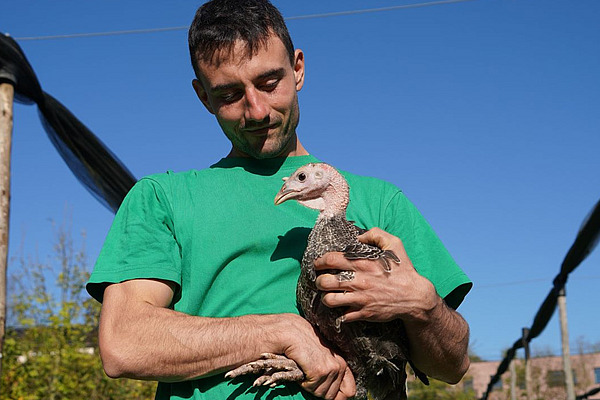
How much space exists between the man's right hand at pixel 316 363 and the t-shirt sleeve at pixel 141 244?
0.43 metres

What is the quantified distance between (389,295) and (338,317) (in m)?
0.19

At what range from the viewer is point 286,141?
2.50 metres

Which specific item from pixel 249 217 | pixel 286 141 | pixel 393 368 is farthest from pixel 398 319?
pixel 286 141

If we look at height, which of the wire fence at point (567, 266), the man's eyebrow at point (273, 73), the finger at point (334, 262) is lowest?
the wire fence at point (567, 266)

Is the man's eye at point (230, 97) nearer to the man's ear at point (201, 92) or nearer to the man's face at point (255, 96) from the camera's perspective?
the man's face at point (255, 96)

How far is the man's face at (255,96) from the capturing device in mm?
2336

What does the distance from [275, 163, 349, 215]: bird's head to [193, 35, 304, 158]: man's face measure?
0.60 ft

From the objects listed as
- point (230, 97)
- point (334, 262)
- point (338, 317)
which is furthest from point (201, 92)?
point (338, 317)

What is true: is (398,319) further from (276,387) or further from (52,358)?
(52,358)

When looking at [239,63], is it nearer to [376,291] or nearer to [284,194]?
[284,194]

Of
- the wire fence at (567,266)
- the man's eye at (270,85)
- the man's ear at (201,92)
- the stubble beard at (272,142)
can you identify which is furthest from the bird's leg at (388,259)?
the wire fence at (567,266)

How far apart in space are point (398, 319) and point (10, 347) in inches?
303

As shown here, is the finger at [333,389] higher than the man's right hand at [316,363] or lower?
lower

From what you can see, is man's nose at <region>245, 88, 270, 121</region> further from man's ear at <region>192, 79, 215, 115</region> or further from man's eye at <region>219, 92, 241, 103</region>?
man's ear at <region>192, 79, 215, 115</region>
